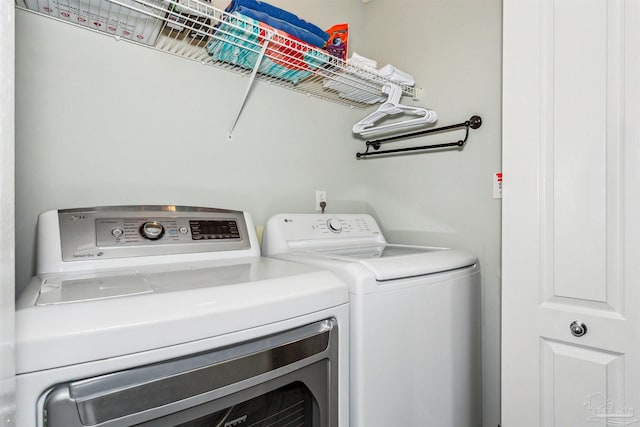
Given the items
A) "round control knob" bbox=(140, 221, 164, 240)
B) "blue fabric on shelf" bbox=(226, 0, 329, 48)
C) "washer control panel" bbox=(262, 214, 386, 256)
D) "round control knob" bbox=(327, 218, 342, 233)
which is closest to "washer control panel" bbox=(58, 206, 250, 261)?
"round control knob" bbox=(140, 221, 164, 240)

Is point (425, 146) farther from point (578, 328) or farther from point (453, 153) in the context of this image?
point (578, 328)

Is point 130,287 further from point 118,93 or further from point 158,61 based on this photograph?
point 158,61

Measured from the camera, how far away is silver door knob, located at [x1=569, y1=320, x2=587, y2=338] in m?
0.97

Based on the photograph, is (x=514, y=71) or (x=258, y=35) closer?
(x=514, y=71)

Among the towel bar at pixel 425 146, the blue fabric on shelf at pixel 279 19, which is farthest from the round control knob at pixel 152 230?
the towel bar at pixel 425 146

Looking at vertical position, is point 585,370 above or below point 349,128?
below

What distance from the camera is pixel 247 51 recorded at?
1366mm

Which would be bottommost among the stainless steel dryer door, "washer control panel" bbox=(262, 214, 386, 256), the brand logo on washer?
the brand logo on washer

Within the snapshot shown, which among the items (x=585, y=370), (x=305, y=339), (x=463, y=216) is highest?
(x=463, y=216)

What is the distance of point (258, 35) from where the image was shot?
120 centimetres

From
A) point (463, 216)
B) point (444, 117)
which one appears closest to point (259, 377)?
point (463, 216)

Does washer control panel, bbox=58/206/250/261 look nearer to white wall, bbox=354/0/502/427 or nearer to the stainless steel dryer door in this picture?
the stainless steel dryer door

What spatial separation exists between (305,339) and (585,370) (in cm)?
84

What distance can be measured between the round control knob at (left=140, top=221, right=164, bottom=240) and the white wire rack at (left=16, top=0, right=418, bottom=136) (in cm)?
60
